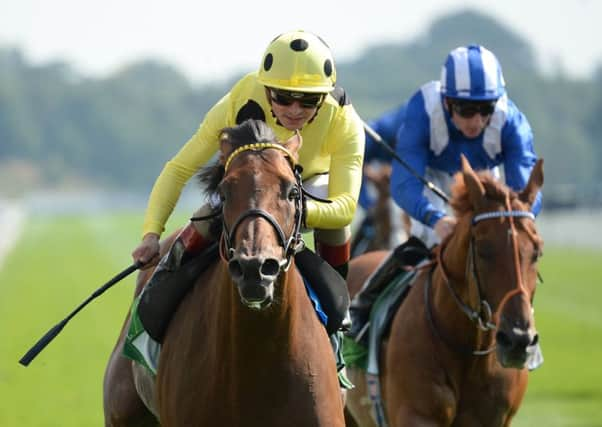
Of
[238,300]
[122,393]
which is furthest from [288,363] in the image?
[122,393]

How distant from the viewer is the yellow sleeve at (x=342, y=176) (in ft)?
20.6

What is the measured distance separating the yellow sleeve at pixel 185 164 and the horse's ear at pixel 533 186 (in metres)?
1.91

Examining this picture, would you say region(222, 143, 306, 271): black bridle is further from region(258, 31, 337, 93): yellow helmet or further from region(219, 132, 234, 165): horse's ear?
region(258, 31, 337, 93): yellow helmet

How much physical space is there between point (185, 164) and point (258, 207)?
4.54 feet

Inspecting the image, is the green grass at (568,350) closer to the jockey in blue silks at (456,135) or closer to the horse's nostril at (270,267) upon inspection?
the jockey in blue silks at (456,135)

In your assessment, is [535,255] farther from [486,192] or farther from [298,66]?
[298,66]

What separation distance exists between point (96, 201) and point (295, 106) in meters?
98.0

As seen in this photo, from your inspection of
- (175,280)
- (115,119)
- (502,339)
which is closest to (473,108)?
(502,339)

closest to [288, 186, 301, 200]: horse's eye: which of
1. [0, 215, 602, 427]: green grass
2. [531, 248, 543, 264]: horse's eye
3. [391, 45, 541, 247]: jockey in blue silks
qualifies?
[531, 248, 543, 264]: horse's eye

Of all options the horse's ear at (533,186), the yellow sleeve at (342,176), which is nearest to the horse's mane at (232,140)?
the yellow sleeve at (342,176)

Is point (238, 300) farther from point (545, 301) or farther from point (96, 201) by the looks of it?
point (96, 201)

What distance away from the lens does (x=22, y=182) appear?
127 metres

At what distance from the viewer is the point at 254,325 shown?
6.07 m

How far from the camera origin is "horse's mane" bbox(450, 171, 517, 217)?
7.74 metres
